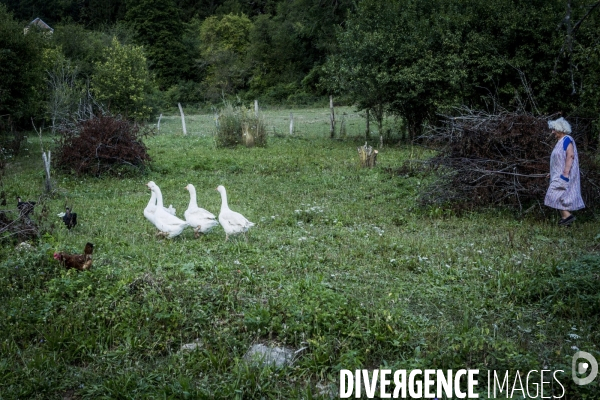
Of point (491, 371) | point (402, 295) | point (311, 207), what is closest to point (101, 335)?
point (402, 295)

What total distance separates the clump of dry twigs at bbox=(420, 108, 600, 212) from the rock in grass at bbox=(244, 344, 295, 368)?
7.15m

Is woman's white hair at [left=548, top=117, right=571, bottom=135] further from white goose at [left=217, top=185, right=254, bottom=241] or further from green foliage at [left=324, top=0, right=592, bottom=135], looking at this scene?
green foliage at [left=324, top=0, right=592, bottom=135]

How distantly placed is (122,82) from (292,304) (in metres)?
34.0

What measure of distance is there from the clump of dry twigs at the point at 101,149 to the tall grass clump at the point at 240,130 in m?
5.86

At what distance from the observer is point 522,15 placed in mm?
20578

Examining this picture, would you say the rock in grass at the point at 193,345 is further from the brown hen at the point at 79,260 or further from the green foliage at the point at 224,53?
the green foliage at the point at 224,53

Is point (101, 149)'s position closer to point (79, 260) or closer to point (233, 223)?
point (233, 223)

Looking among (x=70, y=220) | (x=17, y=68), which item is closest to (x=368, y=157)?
(x=70, y=220)

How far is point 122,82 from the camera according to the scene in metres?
37.2

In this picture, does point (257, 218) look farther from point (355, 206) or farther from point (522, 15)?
point (522, 15)

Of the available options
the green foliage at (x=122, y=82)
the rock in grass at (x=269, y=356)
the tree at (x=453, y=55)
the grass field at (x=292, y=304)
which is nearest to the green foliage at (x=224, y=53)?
the green foliage at (x=122, y=82)

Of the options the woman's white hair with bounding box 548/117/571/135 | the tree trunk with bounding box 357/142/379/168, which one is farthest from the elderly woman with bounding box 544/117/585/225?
the tree trunk with bounding box 357/142/379/168

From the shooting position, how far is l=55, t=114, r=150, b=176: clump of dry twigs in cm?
1664

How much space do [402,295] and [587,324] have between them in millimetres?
1895
